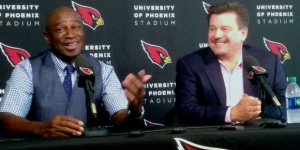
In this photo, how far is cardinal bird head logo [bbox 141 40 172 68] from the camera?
11.0 feet

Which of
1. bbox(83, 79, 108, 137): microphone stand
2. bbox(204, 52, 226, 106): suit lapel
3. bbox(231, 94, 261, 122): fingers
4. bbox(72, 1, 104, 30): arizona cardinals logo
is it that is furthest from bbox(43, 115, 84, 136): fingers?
bbox(72, 1, 104, 30): arizona cardinals logo

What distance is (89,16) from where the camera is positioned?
3.26 meters

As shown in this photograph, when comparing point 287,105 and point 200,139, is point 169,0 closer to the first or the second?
point 287,105

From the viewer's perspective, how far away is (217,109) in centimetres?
256

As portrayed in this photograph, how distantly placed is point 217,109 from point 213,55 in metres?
0.41

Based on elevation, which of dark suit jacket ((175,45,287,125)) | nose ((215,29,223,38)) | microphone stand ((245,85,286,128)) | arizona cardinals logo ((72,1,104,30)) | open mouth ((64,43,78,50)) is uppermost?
arizona cardinals logo ((72,1,104,30))

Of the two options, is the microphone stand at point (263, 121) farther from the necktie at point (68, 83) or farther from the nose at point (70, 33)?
the nose at point (70, 33)

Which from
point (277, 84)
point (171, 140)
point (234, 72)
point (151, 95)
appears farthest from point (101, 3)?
point (171, 140)

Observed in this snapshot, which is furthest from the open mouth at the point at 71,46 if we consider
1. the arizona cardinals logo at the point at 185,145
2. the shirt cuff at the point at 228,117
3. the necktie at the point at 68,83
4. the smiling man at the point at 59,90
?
the arizona cardinals logo at the point at 185,145

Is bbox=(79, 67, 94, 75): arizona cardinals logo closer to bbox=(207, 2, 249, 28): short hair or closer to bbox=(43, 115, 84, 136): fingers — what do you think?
bbox=(43, 115, 84, 136): fingers

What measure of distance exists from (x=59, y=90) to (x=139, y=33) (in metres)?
0.89

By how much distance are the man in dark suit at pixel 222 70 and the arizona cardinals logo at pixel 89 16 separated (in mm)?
636

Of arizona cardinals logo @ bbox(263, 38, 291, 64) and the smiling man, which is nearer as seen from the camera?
the smiling man

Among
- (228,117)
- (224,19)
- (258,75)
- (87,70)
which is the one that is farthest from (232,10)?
(87,70)
